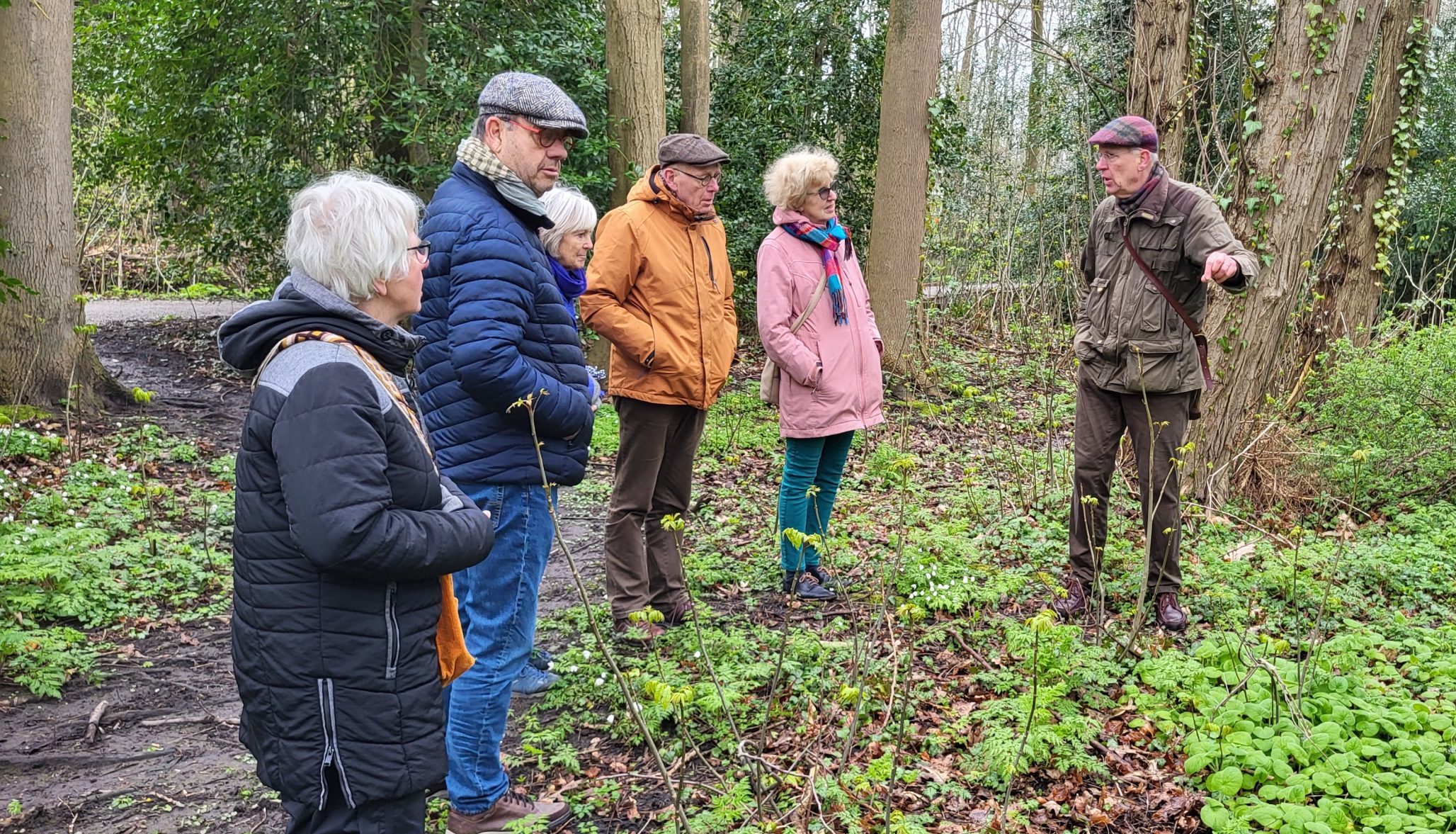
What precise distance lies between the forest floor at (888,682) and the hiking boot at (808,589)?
6 cm

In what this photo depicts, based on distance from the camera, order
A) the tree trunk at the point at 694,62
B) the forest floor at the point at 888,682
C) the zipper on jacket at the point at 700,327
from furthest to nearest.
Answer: the tree trunk at the point at 694,62
the zipper on jacket at the point at 700,327
the forest floor at the point at 888,682

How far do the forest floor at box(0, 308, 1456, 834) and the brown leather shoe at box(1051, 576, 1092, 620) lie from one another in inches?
4.9

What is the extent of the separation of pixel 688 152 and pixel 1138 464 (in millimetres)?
2520

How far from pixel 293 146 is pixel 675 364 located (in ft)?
27.3

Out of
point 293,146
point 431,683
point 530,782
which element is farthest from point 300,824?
point 293,146

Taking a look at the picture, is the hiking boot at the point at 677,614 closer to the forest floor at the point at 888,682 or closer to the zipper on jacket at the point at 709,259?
the forest floor at the point at 888,682

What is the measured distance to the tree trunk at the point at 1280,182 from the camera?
5.73m

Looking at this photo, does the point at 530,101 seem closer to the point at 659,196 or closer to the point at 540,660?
the point at 659,196

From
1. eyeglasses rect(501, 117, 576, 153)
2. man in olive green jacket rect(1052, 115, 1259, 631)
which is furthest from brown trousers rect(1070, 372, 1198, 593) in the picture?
eyeglasses rect(501, 117, 576, 153)

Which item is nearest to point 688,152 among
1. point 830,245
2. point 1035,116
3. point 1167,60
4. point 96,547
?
point 830,245

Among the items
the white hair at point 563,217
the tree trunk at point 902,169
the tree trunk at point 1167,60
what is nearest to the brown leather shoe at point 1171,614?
the white hair at point 563,217

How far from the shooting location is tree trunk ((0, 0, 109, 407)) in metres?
7.65

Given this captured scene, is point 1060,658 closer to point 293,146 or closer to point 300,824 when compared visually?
point 300,824

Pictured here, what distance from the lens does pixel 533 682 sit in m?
4.30
